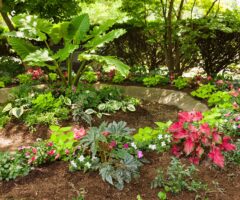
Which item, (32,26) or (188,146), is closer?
(188,146)

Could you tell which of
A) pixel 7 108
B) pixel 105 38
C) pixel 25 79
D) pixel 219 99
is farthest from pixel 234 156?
pixel 25 79

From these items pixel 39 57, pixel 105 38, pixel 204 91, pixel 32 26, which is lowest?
pixel 204 91

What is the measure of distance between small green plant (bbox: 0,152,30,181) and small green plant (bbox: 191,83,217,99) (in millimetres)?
3301

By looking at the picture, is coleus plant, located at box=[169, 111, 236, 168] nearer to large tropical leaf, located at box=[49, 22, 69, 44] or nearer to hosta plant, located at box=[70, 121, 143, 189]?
hosta plant, located at box=[70, 121, 143, 189]

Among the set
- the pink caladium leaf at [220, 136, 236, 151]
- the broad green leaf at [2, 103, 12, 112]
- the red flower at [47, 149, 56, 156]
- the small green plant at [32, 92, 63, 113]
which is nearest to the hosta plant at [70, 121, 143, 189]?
the red flower at [47, 149, 56, 156]

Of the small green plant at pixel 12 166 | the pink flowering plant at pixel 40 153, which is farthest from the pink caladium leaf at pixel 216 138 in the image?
the small green plant at pixel 12 166

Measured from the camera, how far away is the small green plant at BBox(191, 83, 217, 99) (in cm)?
571

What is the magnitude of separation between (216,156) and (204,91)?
265cm

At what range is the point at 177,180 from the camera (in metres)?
3.09

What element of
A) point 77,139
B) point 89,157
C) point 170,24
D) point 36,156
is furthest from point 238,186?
point 170,24

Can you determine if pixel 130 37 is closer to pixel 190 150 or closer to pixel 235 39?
pixel 235 39

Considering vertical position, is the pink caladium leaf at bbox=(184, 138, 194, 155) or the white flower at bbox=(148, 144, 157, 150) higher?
the pink caladium leaf at bbox=(184, 138, 194, 155)

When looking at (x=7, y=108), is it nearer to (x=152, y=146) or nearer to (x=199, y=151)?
(x=152, y=146)

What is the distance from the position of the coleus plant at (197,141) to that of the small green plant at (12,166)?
4.96ft
